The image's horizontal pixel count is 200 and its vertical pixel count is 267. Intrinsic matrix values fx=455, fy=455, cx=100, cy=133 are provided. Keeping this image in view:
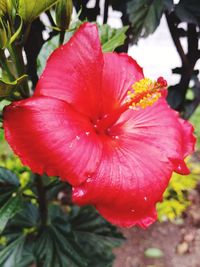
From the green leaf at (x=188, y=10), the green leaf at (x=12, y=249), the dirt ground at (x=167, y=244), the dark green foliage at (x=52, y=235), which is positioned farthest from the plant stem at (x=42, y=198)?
the dirt ground at (x=167, y=244)

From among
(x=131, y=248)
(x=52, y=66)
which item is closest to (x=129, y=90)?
(x=52, y=66)

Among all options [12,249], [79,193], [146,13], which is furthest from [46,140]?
[12,249]

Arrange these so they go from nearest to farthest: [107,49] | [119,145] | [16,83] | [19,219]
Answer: [16,83], [119,145], [107,49], [19,219]

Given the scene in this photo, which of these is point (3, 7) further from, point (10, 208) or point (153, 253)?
point (153, 253)

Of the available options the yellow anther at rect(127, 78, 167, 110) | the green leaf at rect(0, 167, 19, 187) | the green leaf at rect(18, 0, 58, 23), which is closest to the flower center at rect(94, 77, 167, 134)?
the yellow anther at rect(127, 78, 167, 110)

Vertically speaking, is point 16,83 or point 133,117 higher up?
point 16,83

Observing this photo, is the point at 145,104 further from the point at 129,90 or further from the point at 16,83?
the point at 16,83
